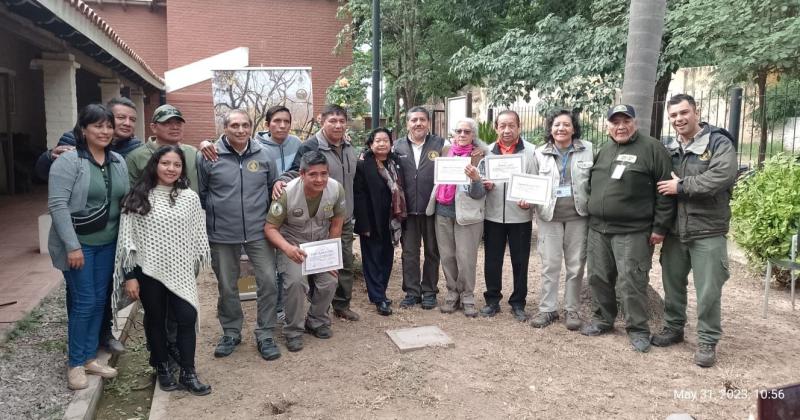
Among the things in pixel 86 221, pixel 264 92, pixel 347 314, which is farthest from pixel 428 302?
pixel 264 92

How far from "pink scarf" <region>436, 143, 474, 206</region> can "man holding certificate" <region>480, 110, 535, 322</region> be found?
0.20 m


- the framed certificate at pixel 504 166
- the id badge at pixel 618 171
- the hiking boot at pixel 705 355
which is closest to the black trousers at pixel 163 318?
the framed certificate at pixel 504 166

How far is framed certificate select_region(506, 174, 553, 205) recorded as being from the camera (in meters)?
4.54

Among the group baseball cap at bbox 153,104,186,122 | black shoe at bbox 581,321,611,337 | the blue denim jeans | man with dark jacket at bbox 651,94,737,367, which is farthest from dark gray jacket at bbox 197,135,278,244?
man with dark jacket at bbox 651,94,737,367

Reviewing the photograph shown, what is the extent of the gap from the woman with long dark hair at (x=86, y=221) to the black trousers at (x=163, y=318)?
0.99 ft

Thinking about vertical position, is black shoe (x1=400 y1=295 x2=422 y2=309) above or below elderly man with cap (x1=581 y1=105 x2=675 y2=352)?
below

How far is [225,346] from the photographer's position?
4305 mm

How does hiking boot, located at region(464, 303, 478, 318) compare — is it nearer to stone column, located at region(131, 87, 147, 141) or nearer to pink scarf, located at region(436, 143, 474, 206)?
pink scarf, located at region(436, 143, 474, 206)

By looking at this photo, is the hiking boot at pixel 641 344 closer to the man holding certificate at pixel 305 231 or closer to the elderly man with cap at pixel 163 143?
the man holding certificate at pixel 305 231

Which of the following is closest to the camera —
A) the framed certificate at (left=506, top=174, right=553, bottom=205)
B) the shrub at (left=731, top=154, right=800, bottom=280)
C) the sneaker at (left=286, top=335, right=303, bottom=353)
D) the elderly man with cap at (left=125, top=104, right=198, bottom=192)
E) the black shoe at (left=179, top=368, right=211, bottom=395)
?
the black shoe at (left=179, top=368, right=211, bottom=395)

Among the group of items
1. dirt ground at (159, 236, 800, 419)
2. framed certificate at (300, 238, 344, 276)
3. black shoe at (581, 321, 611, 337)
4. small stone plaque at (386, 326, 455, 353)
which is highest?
framed certificate at (300, 238, 344, 276)

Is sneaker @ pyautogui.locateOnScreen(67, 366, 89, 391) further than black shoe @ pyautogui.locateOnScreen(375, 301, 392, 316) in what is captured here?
No

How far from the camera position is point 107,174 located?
3486 mm

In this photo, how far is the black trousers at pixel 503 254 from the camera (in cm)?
494
